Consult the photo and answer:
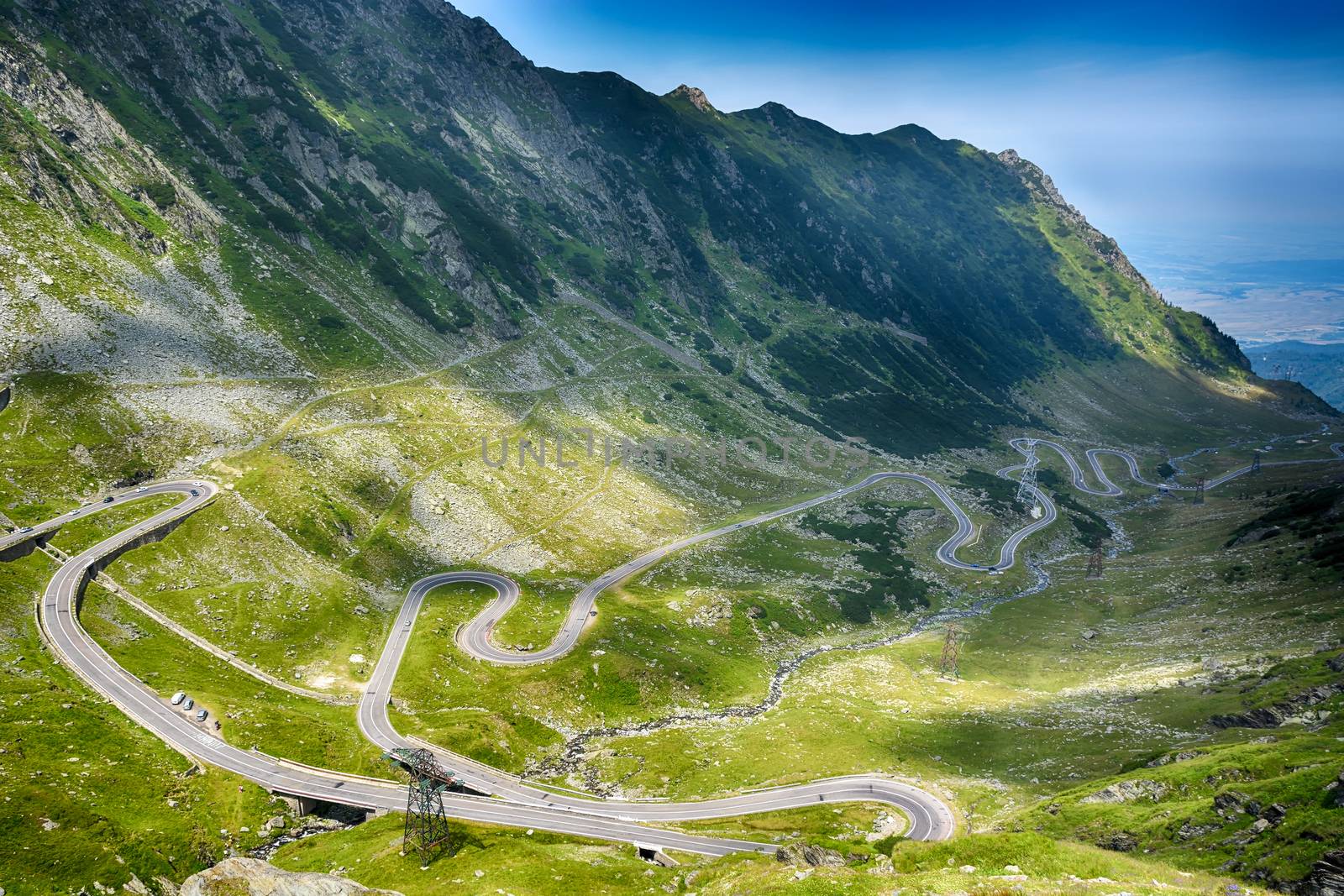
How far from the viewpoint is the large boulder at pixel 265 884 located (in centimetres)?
4756

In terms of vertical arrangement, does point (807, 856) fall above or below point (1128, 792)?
below

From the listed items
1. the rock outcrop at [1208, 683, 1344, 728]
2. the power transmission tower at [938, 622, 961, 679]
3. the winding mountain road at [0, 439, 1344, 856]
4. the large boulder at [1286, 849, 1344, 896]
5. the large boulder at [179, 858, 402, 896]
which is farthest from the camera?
the power transmission tower at [938, 622, 961, 679]

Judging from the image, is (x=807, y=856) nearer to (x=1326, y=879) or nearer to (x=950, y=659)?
(x=1326, y=879)

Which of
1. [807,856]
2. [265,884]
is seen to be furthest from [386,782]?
[807,856]

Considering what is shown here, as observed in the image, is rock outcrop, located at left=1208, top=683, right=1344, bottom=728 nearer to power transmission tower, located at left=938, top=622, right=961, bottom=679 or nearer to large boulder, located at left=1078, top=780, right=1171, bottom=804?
large boulder, located at left=1078, top=780, right=1171, bottom=804

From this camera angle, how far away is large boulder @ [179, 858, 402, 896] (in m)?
47.6

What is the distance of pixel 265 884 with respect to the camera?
48812 mm

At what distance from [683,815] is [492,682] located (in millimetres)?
31943

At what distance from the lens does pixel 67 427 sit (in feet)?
334

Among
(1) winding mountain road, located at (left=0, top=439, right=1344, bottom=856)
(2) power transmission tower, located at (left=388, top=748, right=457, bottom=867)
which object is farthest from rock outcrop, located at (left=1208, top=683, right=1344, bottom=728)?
(2) power transmission tower, located at (left=388, top=748, right=457, bottom=867)

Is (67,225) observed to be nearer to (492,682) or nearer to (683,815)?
(492,682)

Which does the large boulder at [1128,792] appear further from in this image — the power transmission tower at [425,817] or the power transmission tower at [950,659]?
the power transmission tower at [425,817]

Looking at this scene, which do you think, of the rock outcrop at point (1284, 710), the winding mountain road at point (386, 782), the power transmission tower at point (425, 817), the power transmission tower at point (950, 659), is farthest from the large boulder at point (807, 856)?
the power transmission tower at point (950, 659)

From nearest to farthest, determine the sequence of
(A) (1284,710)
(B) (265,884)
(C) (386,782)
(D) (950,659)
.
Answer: (B) (265,884) → (C) (386,782) → (A) (1284,710) → (D) (950,659)
